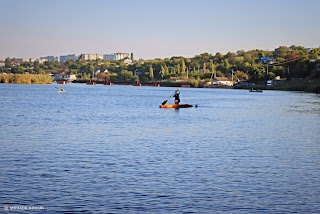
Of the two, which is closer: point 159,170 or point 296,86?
point 159,170

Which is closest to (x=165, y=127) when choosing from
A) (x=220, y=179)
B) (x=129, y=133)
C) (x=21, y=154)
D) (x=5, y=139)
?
(x=129, y=133)

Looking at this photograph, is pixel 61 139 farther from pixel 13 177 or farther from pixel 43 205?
pixel 43 205

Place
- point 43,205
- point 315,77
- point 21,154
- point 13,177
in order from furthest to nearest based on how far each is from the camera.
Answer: point 315,77
point 21,154
point 13,177
point 43,205

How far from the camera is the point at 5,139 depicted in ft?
99.1

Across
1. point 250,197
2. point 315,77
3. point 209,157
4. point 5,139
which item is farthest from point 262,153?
point 315,77

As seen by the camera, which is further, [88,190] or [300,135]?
[300,135]

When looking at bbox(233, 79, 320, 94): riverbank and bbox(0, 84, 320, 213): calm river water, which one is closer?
bbox(0, 84, 320, 213): calm river water

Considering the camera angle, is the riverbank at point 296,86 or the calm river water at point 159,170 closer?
the calm river water at point 159,170

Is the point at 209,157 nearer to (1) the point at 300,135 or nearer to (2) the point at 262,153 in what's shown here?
(2) the point at 262,153

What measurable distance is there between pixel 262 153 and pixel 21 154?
1080cm

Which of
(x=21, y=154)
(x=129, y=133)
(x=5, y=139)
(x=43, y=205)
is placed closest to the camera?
(x=43, y=205)

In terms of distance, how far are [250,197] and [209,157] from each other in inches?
304

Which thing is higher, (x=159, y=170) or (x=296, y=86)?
(x=159, y=170)

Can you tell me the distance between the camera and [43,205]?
15.8 m
